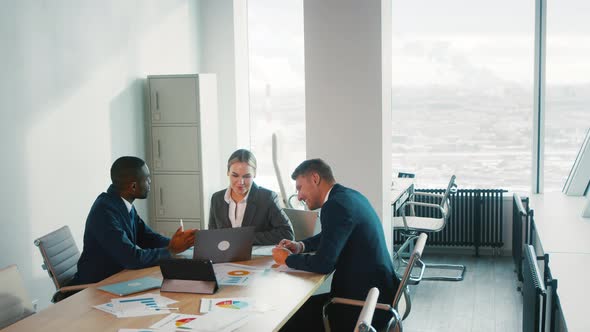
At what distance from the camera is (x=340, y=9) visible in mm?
5750

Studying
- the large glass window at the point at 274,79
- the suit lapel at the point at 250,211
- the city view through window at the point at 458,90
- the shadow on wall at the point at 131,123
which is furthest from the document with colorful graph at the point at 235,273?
the large glass window at the point at 274,79

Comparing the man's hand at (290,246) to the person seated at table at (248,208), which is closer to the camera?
the man's hand at (290,246)

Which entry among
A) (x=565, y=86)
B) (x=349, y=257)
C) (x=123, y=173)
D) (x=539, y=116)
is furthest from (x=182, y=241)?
(x=565, y=86)

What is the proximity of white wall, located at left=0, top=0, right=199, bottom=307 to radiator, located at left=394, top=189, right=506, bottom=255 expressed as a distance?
136 inches

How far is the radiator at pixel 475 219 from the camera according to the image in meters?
7.92

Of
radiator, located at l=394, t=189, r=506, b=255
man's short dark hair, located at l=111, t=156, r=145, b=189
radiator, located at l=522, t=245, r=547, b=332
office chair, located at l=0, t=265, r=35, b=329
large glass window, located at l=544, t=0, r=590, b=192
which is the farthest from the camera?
radiator, located at l=394, t=189, r=506, b=255

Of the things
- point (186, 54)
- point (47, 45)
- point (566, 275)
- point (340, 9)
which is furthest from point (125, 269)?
point (186, 54)

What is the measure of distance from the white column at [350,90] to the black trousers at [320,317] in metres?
1.98

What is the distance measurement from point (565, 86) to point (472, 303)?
3.15 m

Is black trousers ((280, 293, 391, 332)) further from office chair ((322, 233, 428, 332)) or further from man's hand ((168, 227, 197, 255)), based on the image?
man's hand ((168, 227, 197, 255))

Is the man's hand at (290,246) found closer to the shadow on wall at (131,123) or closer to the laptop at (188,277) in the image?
the laptop at (188,277)

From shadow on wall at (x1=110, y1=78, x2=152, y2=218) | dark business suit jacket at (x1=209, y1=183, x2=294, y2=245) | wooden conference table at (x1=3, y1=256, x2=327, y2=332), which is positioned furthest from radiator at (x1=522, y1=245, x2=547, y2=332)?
shadow on wall at (x1=110, y1=78, x2=152, y2=218)

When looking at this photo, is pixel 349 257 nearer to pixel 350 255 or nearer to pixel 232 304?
pixel 350 255

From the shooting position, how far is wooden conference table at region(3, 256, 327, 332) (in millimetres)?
2936
